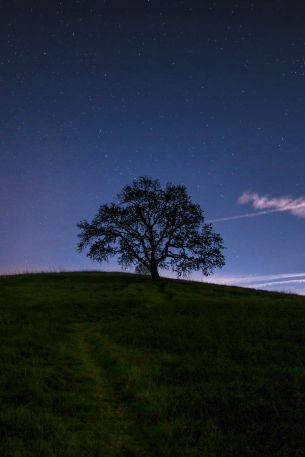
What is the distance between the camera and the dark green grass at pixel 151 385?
9141 millimetres

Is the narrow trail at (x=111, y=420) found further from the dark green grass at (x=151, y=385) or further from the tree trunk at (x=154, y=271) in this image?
the tree trunk at (x=154, y=271)

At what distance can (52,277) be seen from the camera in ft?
184

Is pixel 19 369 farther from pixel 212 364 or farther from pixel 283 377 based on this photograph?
pixel 283 377

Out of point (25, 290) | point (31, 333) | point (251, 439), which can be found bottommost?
point (251, 439)

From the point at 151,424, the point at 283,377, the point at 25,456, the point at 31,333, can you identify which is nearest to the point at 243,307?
the point at 31,333

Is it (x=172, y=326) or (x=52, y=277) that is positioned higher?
(x=52, y=277)

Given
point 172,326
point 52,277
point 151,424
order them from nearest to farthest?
point 151,424 → point 172,326 → point 52,277

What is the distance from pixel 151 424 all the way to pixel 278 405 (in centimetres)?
361

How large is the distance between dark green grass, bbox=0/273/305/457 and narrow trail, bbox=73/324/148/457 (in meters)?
0.03

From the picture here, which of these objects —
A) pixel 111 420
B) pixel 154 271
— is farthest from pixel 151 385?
pixel 154 271

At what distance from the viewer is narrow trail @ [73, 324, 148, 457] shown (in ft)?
29.3

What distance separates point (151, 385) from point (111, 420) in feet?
9.34

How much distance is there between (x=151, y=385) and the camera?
1325 centimetres

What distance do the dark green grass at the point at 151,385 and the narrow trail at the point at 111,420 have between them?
27mm
